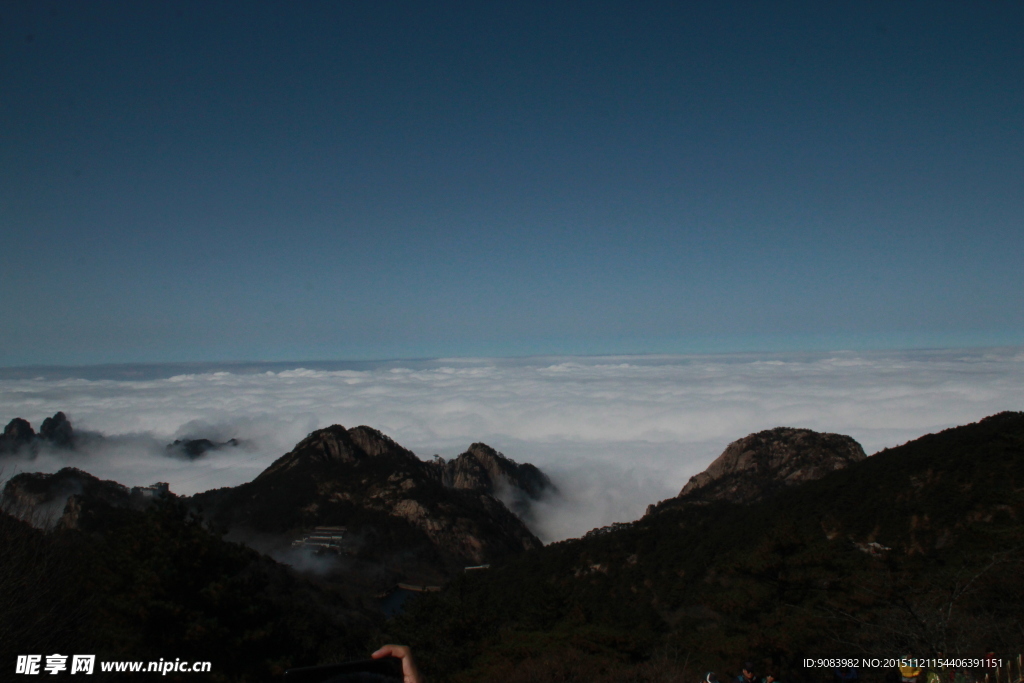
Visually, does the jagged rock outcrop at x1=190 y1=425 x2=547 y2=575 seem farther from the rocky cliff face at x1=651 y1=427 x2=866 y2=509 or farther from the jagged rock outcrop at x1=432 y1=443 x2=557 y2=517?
the rocky cliff face at x1=651 y1=427 x2=866 y2=509

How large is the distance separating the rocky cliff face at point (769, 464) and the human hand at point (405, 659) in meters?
97.5

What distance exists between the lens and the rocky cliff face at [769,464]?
92.4 m

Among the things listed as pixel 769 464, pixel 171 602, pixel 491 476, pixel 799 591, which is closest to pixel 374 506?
pixel 491 476

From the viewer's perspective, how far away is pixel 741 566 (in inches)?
925

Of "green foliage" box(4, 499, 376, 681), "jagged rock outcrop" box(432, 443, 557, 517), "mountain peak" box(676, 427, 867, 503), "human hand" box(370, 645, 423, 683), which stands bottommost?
"jagged rock outcrop" box(432, 443, 557, 517)

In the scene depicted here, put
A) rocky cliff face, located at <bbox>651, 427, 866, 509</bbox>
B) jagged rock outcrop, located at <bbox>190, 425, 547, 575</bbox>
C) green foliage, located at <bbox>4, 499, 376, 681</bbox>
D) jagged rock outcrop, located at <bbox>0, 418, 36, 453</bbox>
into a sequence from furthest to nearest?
1. jagged rock outcrop, located at <bbox>0, 418, 36, 453</bbox>
2. jagged rock outcrop, located at <bbox>190, 425, 547, 575</bbox>
3. rocky cliff face, located at <bbox>651, 427, 866, 509</bbox>
4. green foliage, located at <bbox>4, 499, 376, 681</bbox>

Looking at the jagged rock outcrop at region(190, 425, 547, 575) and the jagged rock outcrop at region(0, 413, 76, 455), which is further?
the jagged rock outcrop at region(0, 413, 76, 455)

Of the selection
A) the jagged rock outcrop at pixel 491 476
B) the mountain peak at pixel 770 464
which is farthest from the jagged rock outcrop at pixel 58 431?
the mountain peak at pixel 770 464

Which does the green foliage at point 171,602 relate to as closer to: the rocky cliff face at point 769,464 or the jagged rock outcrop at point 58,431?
the rocky cliff face at point 769,464

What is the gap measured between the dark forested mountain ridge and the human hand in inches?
513

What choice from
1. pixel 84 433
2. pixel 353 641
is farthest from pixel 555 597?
pixel 84 433

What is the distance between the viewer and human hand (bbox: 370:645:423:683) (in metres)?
3.47

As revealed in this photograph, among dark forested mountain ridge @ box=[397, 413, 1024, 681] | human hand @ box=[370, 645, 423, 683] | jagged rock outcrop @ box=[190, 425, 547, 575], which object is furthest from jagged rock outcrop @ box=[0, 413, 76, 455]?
human hand @ box=[370, 645, 423, 683]

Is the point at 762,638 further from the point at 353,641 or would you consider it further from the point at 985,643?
the point at 353,641
